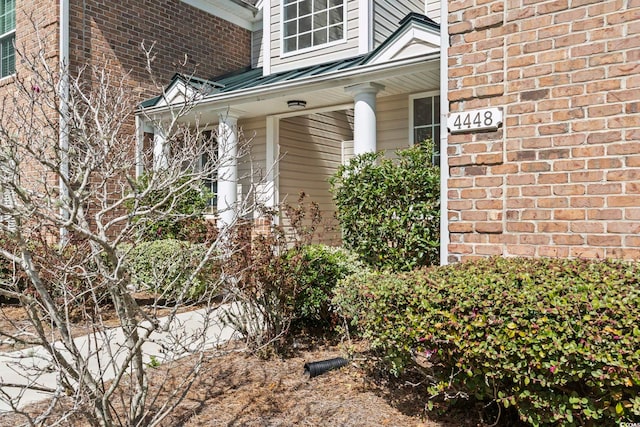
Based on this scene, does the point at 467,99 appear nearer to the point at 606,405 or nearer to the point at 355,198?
the point at 355,198

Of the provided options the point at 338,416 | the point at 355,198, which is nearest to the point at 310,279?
the point at 355,198

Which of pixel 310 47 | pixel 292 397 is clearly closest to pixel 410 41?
pixel 310 47

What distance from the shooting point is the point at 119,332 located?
18.7ft

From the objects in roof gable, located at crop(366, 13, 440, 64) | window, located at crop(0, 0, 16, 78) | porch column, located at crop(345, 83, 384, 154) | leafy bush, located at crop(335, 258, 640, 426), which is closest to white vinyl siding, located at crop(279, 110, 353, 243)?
porch column, located at crop(345, 83, 384, 154)

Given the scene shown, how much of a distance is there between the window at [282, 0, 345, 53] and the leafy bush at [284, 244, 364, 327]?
476 cm

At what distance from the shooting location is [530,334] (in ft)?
8.34

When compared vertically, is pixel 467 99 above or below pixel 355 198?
above

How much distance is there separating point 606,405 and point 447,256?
6.30 ft

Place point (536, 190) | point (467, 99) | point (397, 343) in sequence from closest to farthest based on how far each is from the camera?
1. point (397, 343)
2. point (536, 190)
3. point (467, 99)

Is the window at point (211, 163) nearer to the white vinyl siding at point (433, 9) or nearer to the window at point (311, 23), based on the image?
the window at point (311, 23)

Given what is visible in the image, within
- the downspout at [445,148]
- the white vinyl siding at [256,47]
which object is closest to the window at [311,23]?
A: the white vinyl siding at [256,47]

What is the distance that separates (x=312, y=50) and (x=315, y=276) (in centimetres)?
520

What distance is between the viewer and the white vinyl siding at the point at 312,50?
8312 millimetres

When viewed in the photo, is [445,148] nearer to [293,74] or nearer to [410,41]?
[410,41]
